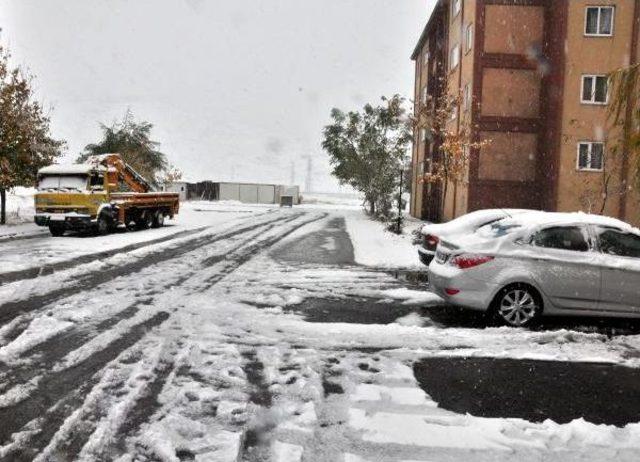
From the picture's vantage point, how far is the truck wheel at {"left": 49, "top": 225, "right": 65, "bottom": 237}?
18.0 meters

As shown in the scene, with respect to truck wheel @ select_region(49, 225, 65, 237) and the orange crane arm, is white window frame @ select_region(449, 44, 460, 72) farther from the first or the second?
truck wheel @ select_region(49, 225, 65, 237)

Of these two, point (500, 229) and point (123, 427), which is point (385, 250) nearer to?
point (500, 229)

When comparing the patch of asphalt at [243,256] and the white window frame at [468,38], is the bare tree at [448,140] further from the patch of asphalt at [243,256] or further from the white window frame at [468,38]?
the patch of asphalt at [243,256]

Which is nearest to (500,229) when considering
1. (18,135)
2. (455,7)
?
(18,135)

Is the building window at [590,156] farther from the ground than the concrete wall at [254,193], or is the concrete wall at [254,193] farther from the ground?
the building window at [590,156]

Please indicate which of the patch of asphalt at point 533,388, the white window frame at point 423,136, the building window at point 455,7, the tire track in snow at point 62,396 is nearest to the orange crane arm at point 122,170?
the tire track in snow at point 62,396

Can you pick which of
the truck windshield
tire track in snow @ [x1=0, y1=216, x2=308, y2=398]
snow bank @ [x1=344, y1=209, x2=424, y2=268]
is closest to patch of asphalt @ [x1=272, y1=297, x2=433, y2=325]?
tire track in snow @ [x1=0, y1=216, x2=308, y2=398]

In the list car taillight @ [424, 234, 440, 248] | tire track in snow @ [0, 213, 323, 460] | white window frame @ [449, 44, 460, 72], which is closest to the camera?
tire track in snow @ [0, 213, 323, 460]

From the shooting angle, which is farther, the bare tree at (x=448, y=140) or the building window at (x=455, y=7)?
the building window at (x=455, y=7)

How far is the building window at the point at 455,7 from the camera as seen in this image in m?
27.3

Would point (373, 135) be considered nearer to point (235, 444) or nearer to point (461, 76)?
point (461, 76)

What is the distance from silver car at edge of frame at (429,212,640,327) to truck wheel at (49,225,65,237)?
14.6 metres

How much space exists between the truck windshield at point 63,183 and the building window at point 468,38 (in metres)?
16.6

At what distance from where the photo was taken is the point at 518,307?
7.37 metres
